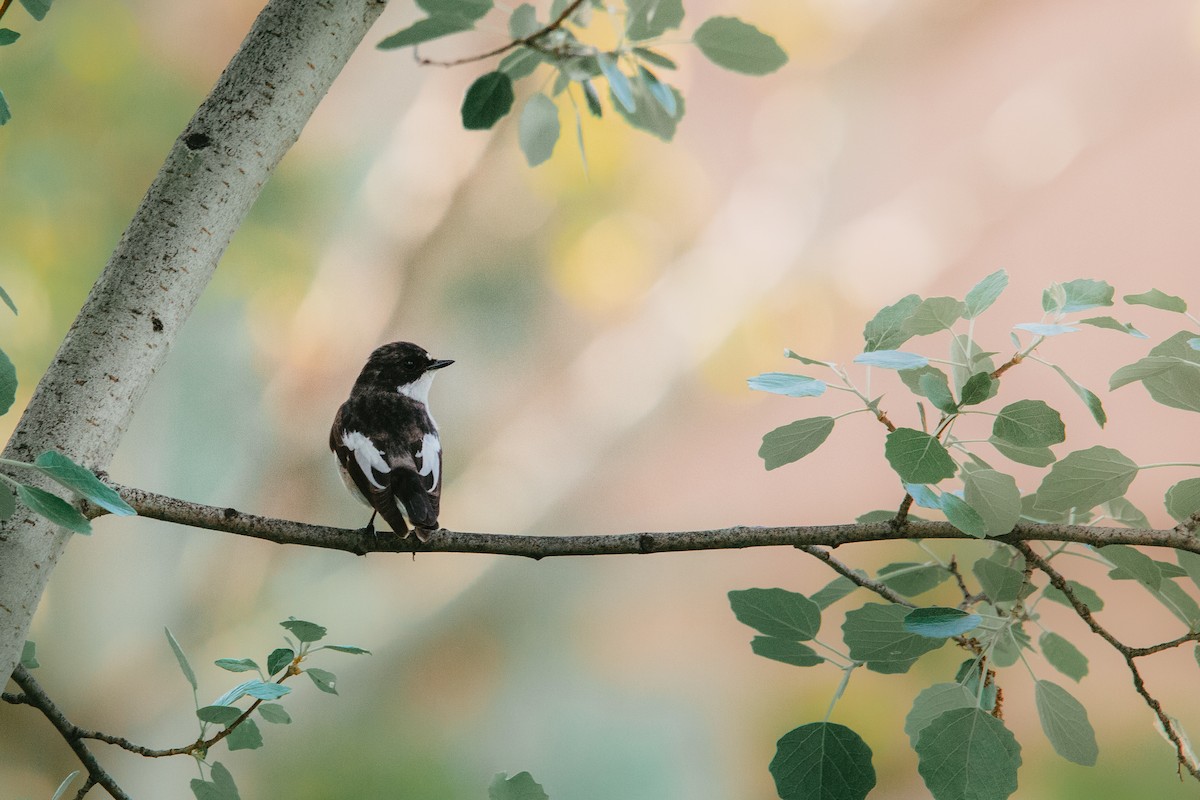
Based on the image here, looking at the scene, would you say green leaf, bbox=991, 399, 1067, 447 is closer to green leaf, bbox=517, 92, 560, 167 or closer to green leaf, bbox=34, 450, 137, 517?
green leaf, bbox=517, 92, 560, 167

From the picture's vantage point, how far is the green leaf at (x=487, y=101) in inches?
21.2

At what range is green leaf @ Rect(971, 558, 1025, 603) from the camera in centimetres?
59

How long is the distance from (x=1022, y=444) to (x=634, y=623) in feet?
5.34

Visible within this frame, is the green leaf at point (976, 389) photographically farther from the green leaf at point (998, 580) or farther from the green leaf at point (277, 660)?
the green leaf at point (277, 660)

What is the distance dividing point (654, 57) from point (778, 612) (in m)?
0.30

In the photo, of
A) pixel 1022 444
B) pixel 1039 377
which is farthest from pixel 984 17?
pixel 1022 444

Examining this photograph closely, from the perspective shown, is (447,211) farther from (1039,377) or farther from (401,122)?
(1039,377)

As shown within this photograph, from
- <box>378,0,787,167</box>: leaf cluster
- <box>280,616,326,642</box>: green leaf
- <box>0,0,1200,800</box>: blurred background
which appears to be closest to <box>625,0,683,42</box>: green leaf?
<box>378,0,787,167</box>: leaf cluster

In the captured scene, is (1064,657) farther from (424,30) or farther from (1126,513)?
(424,30)

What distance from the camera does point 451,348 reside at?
2080 mm

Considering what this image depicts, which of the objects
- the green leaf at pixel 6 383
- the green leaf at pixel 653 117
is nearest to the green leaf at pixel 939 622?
the green leaf at pixel 653 117

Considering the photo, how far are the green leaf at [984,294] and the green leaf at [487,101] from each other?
263 mm

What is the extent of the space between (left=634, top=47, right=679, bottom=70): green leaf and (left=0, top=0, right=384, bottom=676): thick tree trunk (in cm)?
18

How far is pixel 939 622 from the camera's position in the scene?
472 millimetres
